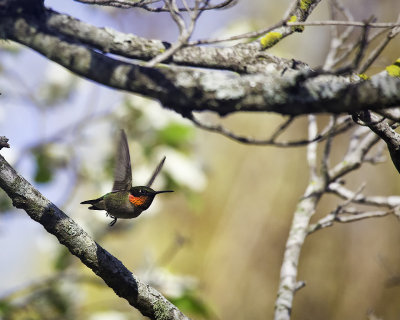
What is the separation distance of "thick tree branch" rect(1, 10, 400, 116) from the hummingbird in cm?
88

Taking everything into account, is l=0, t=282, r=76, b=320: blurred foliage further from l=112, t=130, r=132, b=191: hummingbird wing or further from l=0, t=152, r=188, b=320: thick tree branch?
l=0, t=152, r=188, b=320: thick tree branch

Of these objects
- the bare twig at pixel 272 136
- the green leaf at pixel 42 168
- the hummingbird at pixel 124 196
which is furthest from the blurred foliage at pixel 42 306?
the bare twig at pixel 272 136

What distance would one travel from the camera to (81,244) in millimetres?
1660

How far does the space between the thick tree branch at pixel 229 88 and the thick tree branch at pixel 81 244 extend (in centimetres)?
52

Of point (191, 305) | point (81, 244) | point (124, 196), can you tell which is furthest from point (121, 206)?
point (191, 305)

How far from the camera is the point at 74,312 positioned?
399 centimetres

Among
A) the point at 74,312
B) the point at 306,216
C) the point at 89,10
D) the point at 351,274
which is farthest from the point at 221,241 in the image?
the point at 306,216

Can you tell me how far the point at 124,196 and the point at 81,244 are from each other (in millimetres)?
544

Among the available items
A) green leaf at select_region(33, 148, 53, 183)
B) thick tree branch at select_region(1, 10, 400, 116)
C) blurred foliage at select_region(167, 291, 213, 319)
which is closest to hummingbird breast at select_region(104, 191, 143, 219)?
thick tree branch at select_region(1, 10, 400, 116)

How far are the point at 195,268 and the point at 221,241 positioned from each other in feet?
2.21

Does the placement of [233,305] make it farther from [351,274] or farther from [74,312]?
[74,312]

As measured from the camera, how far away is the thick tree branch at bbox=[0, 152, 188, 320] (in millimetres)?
1573

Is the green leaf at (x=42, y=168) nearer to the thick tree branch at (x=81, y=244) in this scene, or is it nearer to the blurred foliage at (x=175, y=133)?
the blurred foliage at (x=175, y=133)

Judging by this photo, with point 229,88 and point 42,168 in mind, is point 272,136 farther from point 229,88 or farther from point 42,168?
point 42,168
